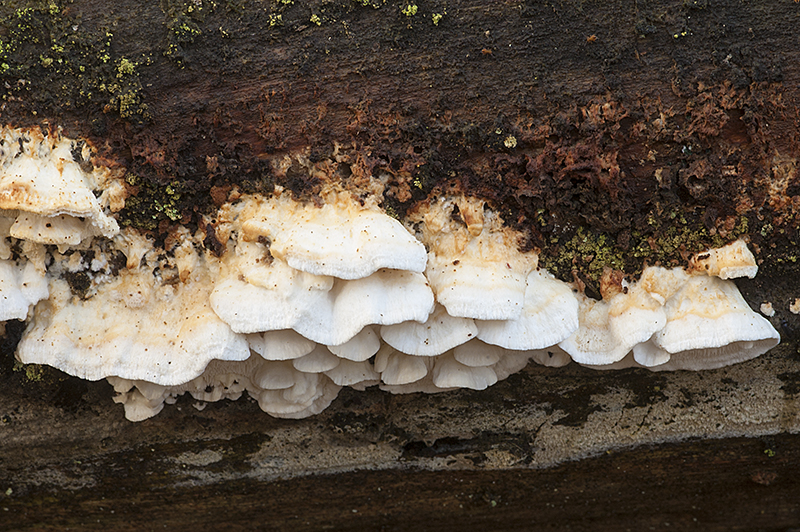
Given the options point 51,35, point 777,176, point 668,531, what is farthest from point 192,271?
point 668,531

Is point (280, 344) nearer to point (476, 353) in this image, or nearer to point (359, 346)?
point (359, 346)

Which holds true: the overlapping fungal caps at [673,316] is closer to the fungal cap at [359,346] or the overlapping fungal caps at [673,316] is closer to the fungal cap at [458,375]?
the fungal cap at [458,375]

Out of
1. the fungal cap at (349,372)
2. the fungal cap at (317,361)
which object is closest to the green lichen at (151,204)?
the fungal cap at (317,361)

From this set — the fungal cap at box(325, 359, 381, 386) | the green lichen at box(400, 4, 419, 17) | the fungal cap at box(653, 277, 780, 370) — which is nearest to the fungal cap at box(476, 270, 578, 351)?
the fungal cap at box(653, 277, 780, 370)

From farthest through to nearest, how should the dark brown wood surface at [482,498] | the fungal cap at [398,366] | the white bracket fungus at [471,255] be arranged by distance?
the dark brown wood surface at [482,498]
the fungal cap at [398,366]
the white bracket fungus at [471,255]

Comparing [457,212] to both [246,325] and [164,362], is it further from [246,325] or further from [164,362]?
[164,362]

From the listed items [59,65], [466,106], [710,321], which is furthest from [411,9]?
[710,321]
